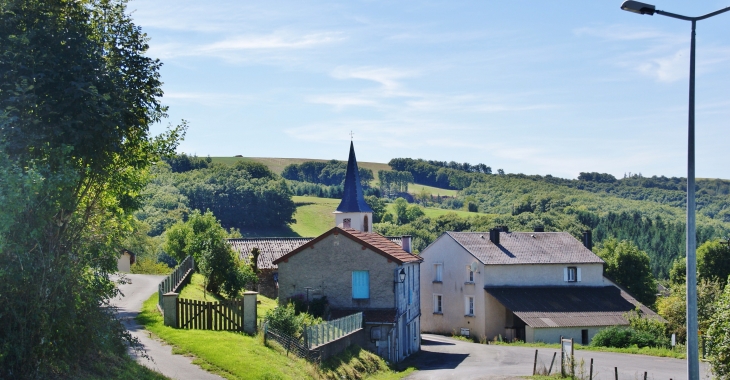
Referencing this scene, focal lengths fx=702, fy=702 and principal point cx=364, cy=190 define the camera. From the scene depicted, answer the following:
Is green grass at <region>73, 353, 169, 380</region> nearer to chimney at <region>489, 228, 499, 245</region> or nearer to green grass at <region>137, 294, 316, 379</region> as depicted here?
green grass at <region>137, 294, 316, 379</region>

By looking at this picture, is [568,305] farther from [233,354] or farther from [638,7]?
[638,7]

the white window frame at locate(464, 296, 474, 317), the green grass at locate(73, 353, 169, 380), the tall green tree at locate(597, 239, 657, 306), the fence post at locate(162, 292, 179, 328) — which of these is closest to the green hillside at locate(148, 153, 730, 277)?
the tall green tree at locate(597, 239, 657, 306)

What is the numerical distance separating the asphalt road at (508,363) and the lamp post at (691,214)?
1426cm

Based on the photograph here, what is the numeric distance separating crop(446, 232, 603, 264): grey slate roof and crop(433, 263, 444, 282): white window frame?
2.56 meters

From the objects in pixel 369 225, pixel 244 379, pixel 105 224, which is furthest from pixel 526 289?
pixel 105 224

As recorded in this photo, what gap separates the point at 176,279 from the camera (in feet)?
101

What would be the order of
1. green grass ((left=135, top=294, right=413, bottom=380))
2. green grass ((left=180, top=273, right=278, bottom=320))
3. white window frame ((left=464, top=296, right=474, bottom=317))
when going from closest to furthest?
1. green grass ((left=135, top=294, right=413, bottom=380))
2. green grass ((left=180, top=273, right=278, bottom=320))
3. white window frame ((left=464, top=296, right=474, bottom=317))

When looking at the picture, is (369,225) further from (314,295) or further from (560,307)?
(314,295)

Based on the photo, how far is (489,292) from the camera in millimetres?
51000

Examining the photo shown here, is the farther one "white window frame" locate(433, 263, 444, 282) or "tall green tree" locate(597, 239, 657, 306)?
"tall green tree" locate(597, 239, 657, 306)

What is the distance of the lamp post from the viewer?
1081 cm

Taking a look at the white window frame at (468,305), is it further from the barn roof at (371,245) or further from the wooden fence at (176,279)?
the wooden fence at (176,279)

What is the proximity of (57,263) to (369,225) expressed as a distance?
39839mm

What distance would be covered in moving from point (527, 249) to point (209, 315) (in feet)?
118
